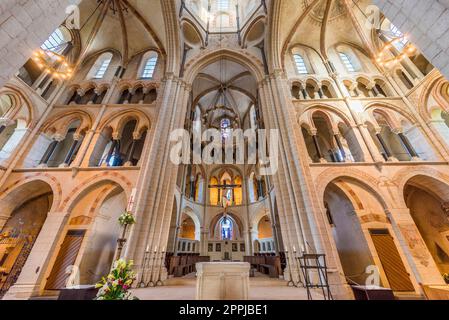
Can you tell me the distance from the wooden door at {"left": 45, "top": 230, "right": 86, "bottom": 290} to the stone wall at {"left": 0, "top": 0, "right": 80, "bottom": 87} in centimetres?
736

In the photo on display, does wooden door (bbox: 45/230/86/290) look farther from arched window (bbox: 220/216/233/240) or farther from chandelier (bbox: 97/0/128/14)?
chandelier (bbox: 97/0/128/14)

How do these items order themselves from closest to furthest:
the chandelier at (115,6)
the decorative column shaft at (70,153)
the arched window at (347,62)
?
the decorative column shaft at (70,153) < the chandelier at (115,6) < the arched window at (347,62)

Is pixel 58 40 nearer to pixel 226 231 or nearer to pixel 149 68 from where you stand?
pixel 149 68

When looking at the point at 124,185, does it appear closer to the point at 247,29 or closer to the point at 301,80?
the point at 301,80

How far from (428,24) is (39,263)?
13787 millimetres

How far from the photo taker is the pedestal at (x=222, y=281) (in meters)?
4.15

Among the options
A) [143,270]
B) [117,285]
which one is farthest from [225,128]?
[117,285]

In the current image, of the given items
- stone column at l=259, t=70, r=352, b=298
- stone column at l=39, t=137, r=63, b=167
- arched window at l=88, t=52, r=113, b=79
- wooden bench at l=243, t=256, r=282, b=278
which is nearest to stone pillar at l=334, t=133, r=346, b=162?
stone column at l=259, t=70, r=352, b=298

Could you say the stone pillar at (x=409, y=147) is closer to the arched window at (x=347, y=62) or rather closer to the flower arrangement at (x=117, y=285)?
the arched window at (x=347, y=62)

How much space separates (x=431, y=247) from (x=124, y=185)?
15.9 metres

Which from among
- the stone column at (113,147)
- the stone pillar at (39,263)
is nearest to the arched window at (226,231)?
the stone column at (113,147)

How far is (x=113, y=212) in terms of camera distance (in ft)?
33.6

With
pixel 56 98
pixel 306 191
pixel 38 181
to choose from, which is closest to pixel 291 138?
pixel 306 191

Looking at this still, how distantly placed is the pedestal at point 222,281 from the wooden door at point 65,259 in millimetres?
6524
